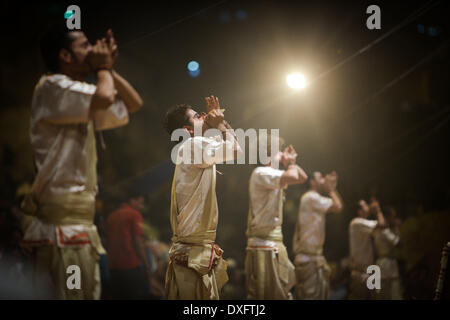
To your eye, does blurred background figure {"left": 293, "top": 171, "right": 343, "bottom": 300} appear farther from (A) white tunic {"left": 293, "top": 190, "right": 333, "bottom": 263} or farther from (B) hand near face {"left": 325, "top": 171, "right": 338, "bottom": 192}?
(B) hand near face {"left": 325, "top": 171, "right": 338, "bottom": 192}

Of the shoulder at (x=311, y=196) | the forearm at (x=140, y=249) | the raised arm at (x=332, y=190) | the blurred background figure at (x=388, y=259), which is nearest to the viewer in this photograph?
the forearm at (x=140, y=249)

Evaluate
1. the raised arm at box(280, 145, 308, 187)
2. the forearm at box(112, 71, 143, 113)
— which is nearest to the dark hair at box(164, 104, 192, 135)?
the forearm at box(112, 71, 143, 113)

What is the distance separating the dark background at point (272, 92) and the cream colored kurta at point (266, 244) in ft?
1.32

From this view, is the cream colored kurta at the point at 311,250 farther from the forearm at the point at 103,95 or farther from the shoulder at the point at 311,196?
the forearm at the point at 103,95

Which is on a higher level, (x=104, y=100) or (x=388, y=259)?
(x=104, y=100)

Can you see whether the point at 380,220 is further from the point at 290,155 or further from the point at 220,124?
the point at 220,124

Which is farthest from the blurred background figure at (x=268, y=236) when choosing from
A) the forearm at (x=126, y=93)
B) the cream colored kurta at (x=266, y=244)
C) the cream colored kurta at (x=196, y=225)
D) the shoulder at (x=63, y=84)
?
the shoulder at (x=63, y=84)

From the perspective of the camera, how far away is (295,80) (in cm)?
493

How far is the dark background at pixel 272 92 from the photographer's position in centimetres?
386

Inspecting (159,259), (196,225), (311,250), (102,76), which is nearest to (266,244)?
(311,250)

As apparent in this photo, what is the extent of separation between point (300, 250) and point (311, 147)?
4.18 feet

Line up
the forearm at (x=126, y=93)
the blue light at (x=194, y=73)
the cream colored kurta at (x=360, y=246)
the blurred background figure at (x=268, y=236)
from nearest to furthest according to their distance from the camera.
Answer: the forearm at (x=126, y=93) < the blue light at (x=194, y=73) < the blurred background figure at (x=268, y=236) < the cream colored kurta at (x=360, y=246)

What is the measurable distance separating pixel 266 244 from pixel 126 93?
237cm

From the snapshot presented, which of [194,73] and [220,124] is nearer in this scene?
[220,124]
